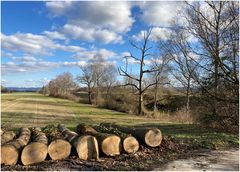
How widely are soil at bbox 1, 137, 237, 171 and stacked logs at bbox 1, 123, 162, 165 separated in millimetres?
186

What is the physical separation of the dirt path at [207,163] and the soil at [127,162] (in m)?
0.19

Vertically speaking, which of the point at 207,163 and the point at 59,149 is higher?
the point at 59,149

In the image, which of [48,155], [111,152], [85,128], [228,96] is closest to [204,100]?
[228,96]

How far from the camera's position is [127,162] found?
8852mm

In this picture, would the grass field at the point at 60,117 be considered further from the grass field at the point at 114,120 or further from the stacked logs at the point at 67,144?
the stacked logs at the point at 67,144

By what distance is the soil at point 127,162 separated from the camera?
27.1 feet

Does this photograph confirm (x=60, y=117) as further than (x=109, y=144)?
Yes

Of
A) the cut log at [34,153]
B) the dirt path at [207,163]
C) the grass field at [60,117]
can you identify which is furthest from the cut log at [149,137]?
the grass field at [60,117]

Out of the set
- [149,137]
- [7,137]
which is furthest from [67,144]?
[149,137]

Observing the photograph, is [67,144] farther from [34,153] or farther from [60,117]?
[60,117]

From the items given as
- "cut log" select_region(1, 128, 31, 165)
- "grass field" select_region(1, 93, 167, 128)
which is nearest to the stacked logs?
"cut log" select_region(1, 128, 31, 165)

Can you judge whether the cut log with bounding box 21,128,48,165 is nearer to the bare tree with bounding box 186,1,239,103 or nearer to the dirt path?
the dirt path

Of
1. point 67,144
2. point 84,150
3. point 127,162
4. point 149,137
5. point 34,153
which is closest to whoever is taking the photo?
point 34,153

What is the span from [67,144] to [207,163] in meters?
3.94
